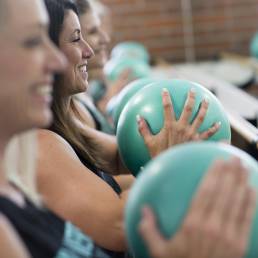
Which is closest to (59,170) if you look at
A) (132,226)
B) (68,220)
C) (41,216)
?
(68,220)

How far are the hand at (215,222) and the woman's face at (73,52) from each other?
80 cm

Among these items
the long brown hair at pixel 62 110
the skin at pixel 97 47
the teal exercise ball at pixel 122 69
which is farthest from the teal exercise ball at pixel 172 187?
the teal exercise ball at pixel 122 69

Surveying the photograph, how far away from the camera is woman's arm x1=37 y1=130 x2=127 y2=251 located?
1.37 meters

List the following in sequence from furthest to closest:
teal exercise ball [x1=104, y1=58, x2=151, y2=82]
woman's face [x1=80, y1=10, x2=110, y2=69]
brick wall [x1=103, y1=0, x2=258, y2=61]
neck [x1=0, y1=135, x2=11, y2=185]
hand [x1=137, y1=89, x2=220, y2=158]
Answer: brick wall [x1=103, y1=0, x2=258, y2=61], teal exercise ball [x1=104, y1=58, x2=151, y2=82], woman's face [x1=80, y1=10, x2=110, y2=69], hand [x1=137, y1=89, x2=220, y2=158], neck [x1=0, y1=135, x2=11, y2=185]

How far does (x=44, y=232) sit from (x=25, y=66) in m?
0.34

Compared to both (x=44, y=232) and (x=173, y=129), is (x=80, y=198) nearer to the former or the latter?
(x=44, y=232)

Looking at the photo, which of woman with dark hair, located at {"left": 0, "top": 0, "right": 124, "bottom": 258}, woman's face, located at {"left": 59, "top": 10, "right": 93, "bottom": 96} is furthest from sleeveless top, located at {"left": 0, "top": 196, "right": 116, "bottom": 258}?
woman's face, located at {"left": 59, "top": 10, "right": 93, "bottom": 96}

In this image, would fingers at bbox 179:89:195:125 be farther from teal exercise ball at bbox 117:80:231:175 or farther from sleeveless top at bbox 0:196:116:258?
sleeveless top at bbox 0:196:116:258

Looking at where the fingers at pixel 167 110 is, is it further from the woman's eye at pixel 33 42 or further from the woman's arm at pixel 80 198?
the woman's eye at pixel 33 42

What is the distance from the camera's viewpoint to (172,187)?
3.35ft

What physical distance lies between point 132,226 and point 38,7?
1.46 ft

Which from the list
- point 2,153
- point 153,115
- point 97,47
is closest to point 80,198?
point 2,153

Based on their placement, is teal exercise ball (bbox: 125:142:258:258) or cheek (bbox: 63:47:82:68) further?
cheek (bbox: 63:47:82:68)

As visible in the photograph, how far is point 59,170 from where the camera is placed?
Answer: 141cm
